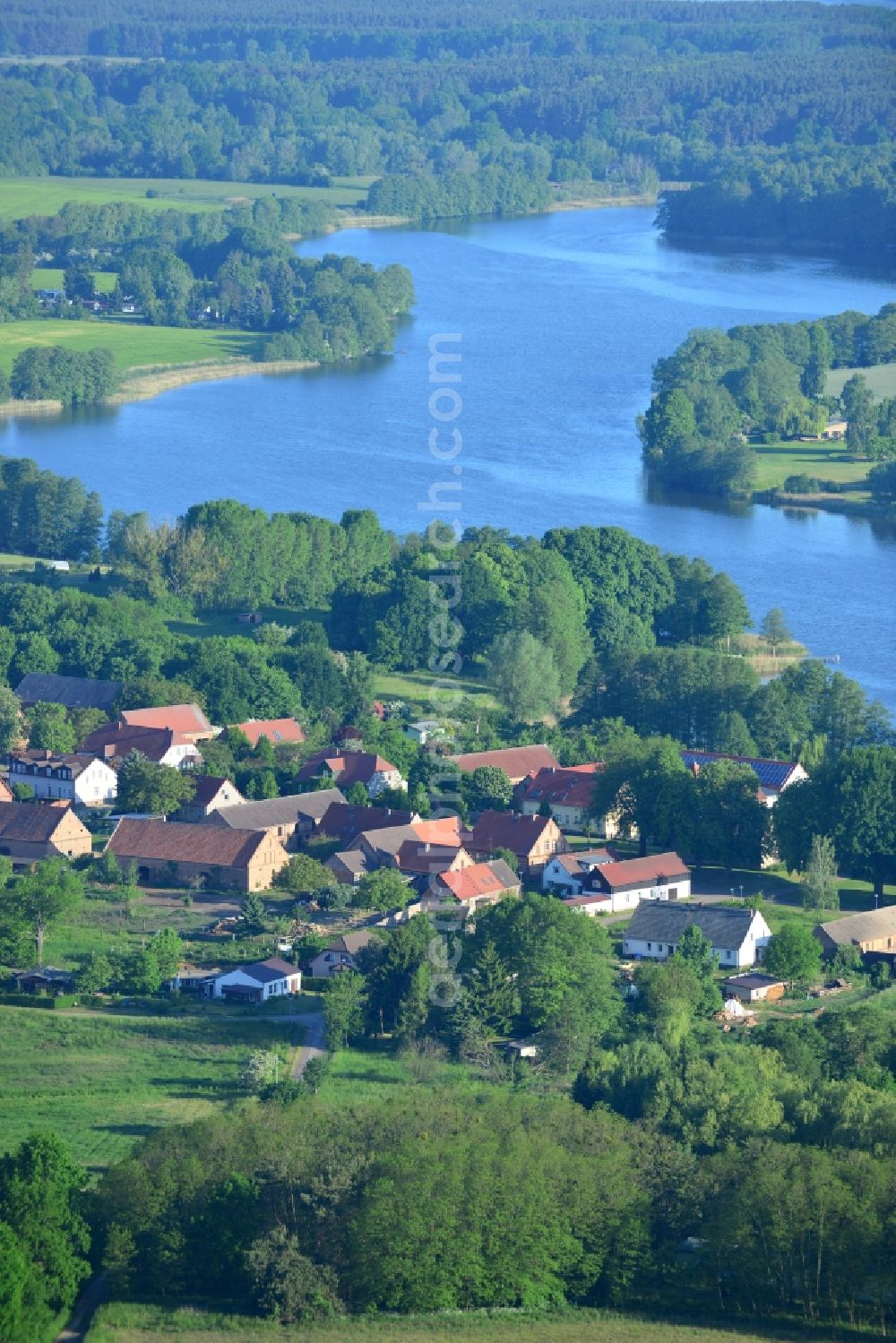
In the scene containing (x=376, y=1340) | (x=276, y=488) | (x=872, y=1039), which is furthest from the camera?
(x=276, y=488)

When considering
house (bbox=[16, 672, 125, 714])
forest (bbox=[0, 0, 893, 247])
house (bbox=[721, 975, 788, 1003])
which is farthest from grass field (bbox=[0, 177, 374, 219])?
house (bbox=[721, 975, 788, 1003])

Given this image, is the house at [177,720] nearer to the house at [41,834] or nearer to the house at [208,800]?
the house at [208,800]

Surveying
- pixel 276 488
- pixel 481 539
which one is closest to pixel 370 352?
pixel 276 488

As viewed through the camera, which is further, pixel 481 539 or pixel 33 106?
pixel 33 106

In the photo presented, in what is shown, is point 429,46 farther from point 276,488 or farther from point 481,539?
point 481,539

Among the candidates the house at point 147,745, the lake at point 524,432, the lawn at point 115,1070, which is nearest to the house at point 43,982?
the lawn at point 115,1070

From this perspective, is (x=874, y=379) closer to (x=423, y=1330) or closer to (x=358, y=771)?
(x=358, y=771)

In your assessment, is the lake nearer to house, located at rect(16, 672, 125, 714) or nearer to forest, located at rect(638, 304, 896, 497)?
forest, located at rect(638, 304, 896, 497)
